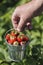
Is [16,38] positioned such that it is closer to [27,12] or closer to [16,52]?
[16,52]

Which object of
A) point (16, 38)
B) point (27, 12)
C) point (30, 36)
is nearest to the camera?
point (27, 12)

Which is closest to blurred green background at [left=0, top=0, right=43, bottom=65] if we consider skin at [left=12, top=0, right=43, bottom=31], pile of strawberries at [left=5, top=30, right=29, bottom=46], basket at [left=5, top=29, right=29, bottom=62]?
basket at [left=5, top=29, right=29, bottom=62]

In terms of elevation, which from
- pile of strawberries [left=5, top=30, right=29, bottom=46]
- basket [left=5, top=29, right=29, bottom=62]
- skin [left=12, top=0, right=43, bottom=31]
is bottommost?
basket [left=5, top=29, right=29, bottom=62]

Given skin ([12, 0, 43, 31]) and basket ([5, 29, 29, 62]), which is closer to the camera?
skin ([12, 0, 43, 31])

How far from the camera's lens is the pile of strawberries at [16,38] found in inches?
83.7

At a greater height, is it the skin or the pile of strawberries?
the skin

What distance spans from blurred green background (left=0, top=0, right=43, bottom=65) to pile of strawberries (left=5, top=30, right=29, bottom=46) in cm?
23

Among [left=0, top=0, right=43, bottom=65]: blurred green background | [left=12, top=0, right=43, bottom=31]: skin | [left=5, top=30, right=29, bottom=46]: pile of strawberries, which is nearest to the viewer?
[left=12, top=0, right=43, bottom=31]: skin

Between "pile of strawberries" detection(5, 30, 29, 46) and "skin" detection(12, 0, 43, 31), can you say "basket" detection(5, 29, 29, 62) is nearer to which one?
"pile of strawberries" detection(5, 30, 29, 46)

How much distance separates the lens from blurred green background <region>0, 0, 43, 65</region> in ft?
7.67

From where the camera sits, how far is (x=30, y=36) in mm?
2393

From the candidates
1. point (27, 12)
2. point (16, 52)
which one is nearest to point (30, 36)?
point (16, 52)

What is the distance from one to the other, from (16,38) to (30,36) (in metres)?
0.27

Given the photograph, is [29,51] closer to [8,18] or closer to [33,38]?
[33,38]
